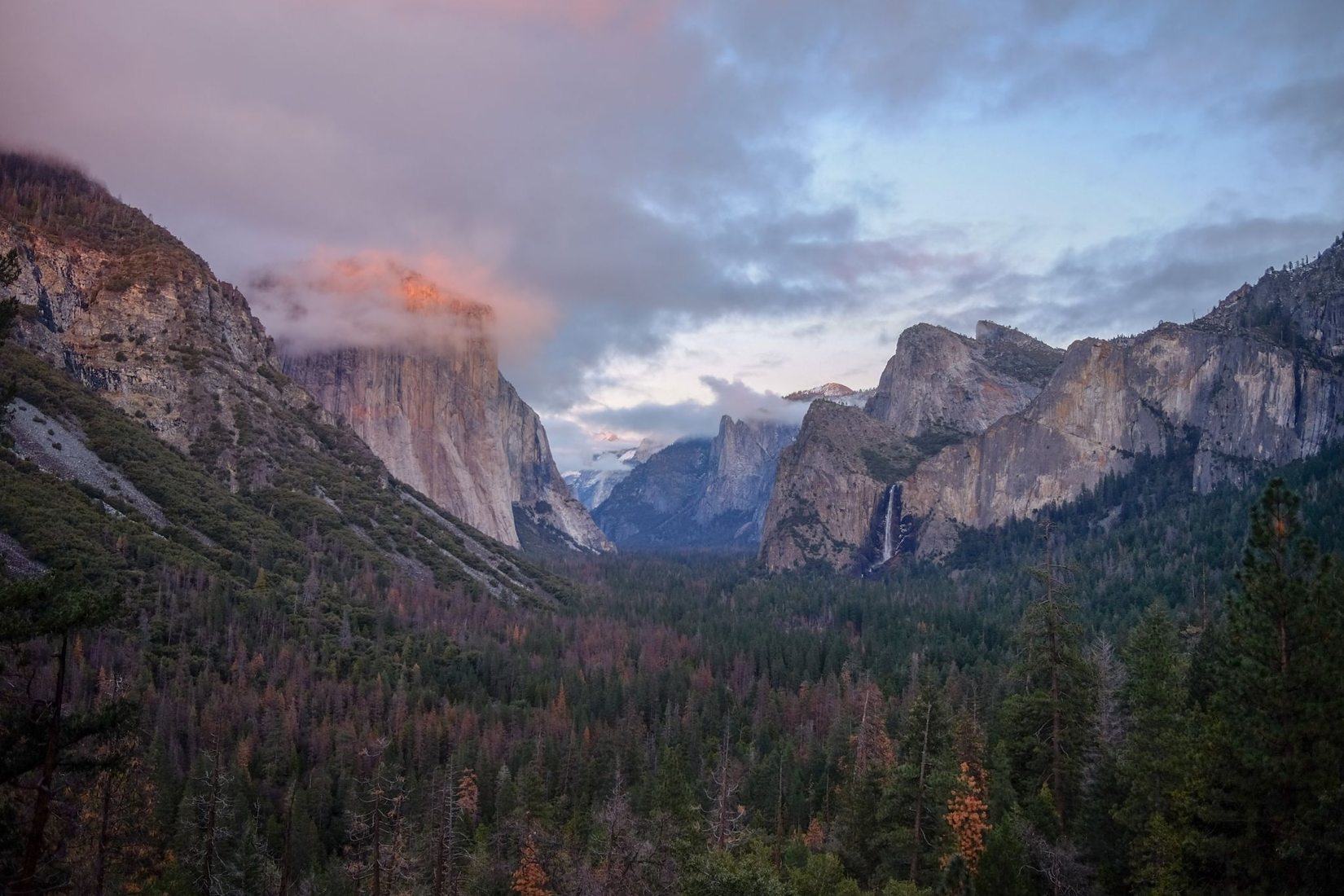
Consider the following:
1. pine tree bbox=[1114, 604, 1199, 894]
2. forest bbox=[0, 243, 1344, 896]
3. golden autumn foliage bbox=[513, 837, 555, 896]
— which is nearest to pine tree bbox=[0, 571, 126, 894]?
forest bbox=[0, 243, 1344, 896]

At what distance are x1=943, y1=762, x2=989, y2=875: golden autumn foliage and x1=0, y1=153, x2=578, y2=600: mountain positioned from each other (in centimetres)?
9905

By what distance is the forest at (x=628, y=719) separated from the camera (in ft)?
56.7

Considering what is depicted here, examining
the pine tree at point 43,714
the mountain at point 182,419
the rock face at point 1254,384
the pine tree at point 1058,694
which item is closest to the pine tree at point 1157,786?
the pine tree at point 1058,694

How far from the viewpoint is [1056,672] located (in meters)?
32.1

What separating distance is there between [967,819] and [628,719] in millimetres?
48820

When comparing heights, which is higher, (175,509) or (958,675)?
(175,509)

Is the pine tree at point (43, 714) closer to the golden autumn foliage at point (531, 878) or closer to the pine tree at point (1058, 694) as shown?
the golden autumn foliage at point (531, 878)

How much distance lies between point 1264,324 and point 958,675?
159 meters

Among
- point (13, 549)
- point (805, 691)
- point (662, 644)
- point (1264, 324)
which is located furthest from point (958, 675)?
point (1264, 324)

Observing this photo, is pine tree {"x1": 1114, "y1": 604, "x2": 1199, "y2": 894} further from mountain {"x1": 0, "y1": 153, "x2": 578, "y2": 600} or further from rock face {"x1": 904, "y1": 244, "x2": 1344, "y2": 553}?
rock face {"x1": 904, "y1": 244, "x2": 1344, "y2": 553}

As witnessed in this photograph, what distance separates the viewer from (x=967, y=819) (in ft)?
102

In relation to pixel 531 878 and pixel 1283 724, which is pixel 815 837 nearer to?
pixel 531 878

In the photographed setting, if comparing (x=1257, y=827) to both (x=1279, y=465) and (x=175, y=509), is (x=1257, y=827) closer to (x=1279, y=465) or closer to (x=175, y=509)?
(x=175, y=509)

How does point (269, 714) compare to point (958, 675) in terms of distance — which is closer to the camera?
point (269, 714)
